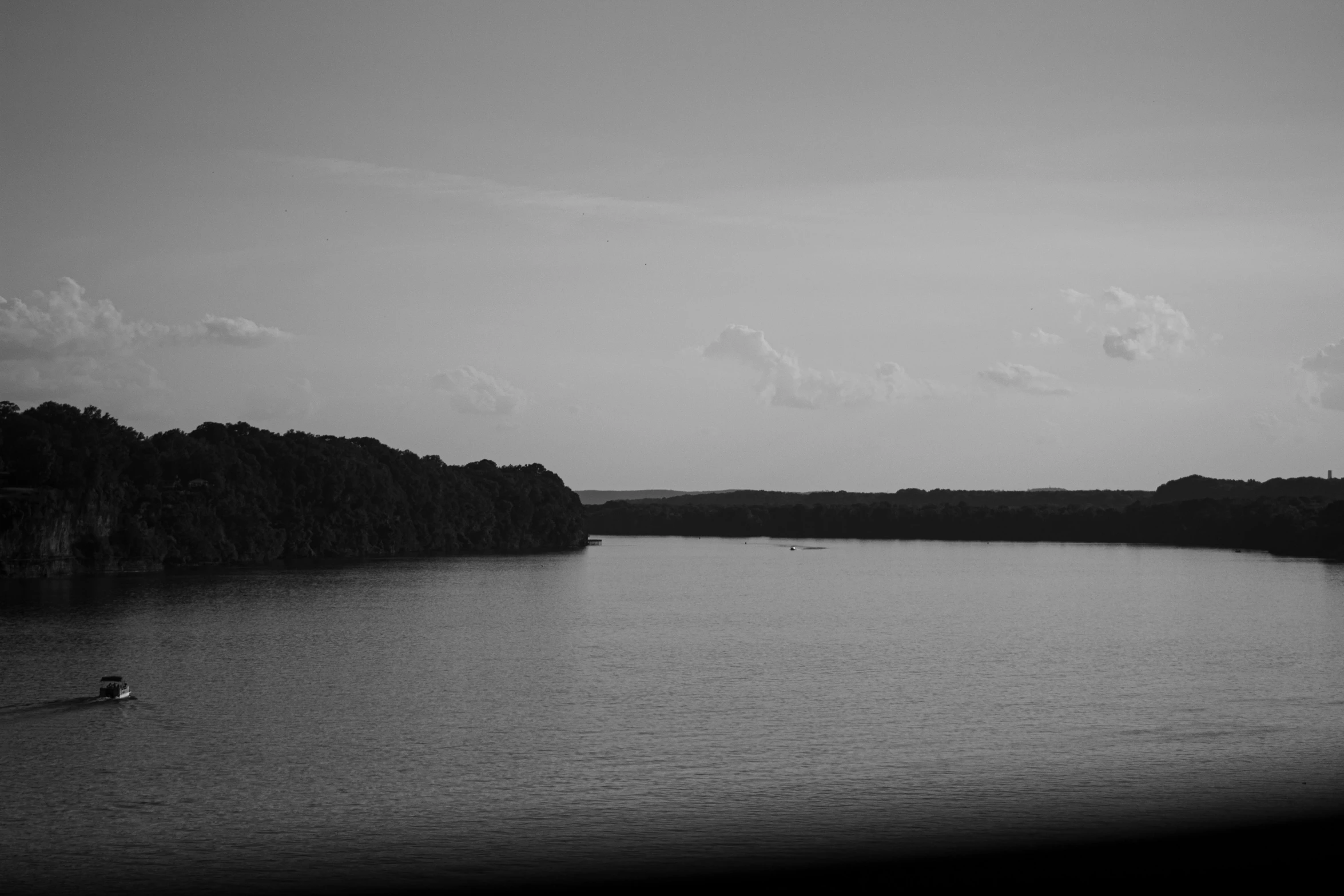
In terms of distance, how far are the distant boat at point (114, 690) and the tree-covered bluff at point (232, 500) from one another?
66099 mm

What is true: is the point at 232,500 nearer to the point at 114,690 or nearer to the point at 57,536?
the point at 57,536

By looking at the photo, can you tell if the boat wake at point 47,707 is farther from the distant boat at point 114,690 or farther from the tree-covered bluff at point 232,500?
the tree-covered bluff at point 232,500

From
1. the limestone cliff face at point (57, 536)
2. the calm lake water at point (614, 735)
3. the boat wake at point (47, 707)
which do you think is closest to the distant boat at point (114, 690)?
the boat wake at point (47, 707)

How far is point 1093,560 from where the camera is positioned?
5581 inches

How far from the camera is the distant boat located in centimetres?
3784

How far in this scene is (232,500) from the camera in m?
128

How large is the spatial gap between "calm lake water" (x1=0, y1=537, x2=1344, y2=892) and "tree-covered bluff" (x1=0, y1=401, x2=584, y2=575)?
30.2 metres

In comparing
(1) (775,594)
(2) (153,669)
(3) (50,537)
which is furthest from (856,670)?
(3) (50,537)

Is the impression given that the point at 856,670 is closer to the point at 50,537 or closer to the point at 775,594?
the point at 775,594

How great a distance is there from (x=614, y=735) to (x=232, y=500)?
104396mm

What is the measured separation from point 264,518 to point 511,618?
243 ft

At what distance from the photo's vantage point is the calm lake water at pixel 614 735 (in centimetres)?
2311

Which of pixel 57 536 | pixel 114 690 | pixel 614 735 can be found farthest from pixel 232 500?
pixel 614 735

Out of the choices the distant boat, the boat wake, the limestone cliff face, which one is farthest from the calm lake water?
the limestone cliff face
